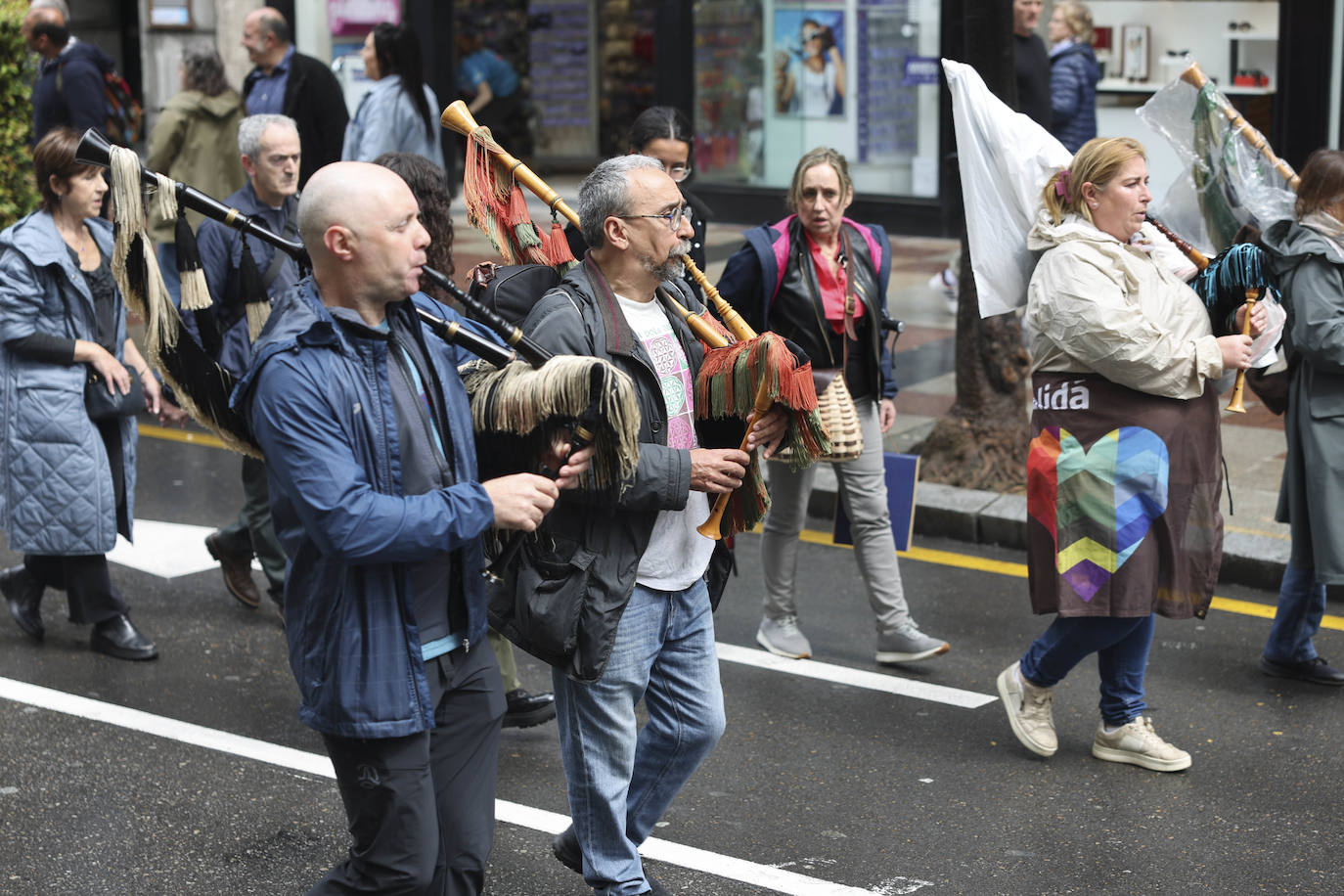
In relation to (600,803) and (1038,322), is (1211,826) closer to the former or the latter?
(1038,322)

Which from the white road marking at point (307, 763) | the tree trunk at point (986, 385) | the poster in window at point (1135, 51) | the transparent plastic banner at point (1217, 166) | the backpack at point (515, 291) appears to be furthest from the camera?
the poster in window at point (1135, 51)

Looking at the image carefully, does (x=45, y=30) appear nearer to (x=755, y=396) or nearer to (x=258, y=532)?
(x=258, y=532)

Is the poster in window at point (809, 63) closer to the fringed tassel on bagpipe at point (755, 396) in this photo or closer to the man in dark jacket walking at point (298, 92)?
the man in dark jacket walking at point (298, 92)

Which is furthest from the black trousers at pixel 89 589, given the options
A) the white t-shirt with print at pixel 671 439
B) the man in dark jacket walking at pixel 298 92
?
the man in dark jacket walking at pixel 298 92

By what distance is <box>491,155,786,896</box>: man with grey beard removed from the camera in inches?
147

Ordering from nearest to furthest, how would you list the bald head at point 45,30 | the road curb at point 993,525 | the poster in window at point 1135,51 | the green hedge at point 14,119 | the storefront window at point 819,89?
the road curb at point 993,525 < the bald head at point 45,30 < the green hedge at point 14,119 < the poster in window at point 1135,51 < the storefront window at point 819,89

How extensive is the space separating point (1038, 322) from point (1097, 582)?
0.78 metres

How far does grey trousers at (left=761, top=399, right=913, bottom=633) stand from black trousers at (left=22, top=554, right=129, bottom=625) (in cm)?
240

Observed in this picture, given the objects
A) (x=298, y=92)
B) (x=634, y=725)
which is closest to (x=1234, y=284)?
(x=634, y=725)

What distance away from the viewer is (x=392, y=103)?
9766 millimetres

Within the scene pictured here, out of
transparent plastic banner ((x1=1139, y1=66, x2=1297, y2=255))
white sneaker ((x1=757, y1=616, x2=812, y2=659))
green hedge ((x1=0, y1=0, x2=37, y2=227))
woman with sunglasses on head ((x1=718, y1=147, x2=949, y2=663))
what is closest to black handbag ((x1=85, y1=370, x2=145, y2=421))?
woman with sunglasses on head ((x1=718, y1=147, x2=949, y2=663))

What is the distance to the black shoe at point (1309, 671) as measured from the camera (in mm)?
5781

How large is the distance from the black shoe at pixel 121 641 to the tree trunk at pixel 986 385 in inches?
154

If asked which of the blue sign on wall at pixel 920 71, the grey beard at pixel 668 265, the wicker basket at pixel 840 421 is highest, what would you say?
the blue sign on wall at pixel 920 71
